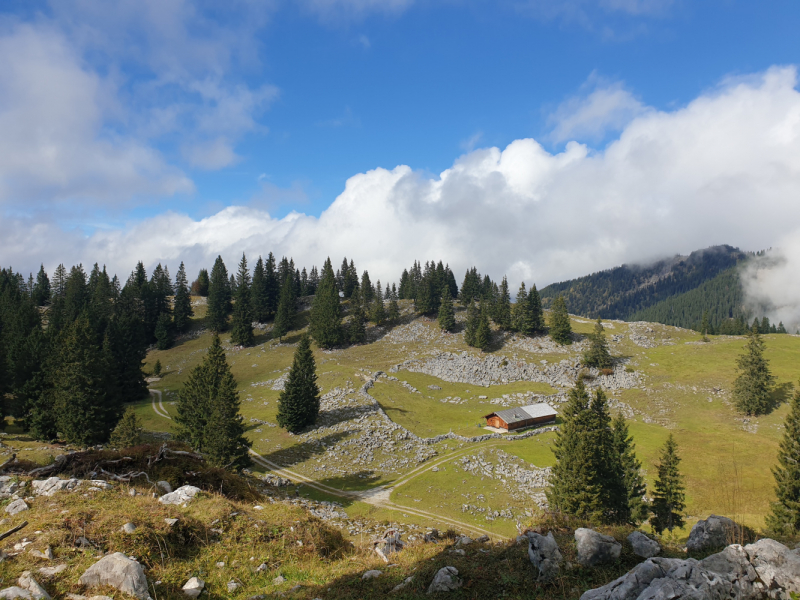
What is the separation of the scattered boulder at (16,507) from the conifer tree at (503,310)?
351 ft

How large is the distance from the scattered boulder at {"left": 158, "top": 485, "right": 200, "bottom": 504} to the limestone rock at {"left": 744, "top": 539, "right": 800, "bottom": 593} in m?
17.6

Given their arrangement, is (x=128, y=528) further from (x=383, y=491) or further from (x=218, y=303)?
(x=218, y=303)

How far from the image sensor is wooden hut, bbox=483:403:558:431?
67000mm

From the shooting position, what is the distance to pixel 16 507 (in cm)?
1247

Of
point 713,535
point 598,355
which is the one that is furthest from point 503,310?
point 713,535

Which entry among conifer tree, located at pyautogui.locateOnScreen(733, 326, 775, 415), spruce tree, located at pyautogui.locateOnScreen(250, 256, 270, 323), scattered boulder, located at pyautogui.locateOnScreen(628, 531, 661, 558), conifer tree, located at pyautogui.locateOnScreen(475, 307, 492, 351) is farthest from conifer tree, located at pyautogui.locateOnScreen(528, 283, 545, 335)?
scattered boulder, located at pyautogui.locateOnScreen(628, 531, 661, 558)

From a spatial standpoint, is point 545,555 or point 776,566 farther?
→ point 545,555

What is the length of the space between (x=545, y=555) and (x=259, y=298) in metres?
129

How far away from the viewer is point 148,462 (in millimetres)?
18000

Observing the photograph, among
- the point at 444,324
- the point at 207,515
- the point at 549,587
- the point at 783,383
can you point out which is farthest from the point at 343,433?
the point at 783,383

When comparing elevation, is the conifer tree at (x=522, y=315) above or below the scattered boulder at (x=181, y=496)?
above

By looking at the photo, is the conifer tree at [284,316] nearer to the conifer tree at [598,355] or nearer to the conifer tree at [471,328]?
the conifer tree at [471,328]

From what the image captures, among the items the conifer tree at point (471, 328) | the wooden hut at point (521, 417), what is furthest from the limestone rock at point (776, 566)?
the conifer tree at point (471, 328)

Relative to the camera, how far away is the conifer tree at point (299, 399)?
191 feet
